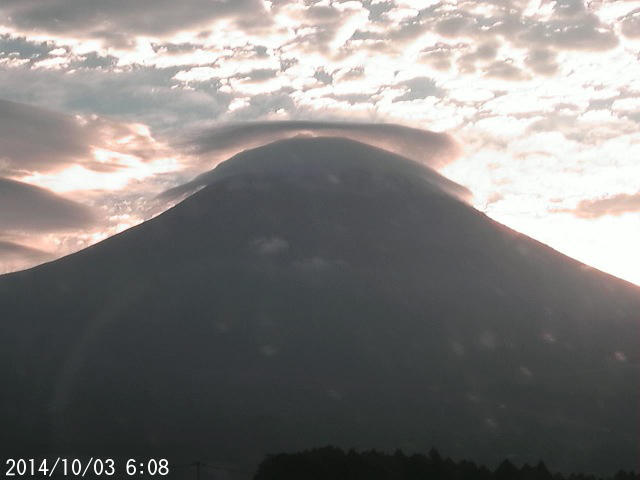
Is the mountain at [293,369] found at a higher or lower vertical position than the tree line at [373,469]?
higher

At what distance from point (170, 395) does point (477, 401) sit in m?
53.4

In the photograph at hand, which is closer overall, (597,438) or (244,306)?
(597,438)

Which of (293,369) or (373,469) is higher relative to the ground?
(293,369)

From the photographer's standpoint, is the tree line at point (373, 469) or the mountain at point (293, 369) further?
the mountain at point (293, 369)

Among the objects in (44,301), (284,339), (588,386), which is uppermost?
(44,301)

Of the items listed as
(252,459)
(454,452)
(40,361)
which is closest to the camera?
(252,459)

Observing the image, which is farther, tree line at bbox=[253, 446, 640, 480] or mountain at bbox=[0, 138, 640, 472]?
mountain at bbox=[0, 138, 640, 472]

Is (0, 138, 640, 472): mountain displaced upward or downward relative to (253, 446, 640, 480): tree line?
upward

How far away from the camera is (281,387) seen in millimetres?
165750

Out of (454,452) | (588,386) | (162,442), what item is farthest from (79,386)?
(588,386)

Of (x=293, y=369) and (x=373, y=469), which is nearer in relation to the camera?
(x=373, y=469)

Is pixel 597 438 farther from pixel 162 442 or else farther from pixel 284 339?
pixel 162 442

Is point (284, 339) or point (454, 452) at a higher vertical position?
point (284, 339)

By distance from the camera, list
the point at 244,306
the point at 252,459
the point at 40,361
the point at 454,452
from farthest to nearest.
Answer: the point at 244,306 → the point at 40,361 → the point at 454,452 → the point at 252,459
